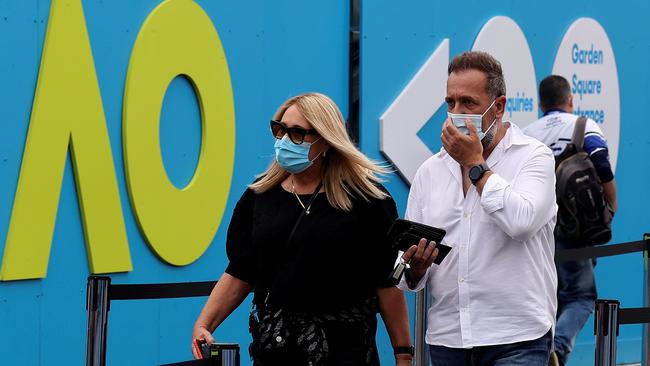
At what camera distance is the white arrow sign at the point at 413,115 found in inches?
298

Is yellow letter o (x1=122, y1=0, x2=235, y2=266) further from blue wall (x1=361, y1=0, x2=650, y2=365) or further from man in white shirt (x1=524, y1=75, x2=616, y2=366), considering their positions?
man in white shirt (x1=524, y1=75, x2=616, y2=366)

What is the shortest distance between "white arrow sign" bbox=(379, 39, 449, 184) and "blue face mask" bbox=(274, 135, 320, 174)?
11.1 ft

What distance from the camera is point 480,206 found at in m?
3.98

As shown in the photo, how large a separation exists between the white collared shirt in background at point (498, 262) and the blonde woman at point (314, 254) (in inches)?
7.4

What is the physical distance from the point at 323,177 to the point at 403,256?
17.5 inches

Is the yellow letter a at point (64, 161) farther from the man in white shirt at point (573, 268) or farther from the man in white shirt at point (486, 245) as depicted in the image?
the man in white shirt at point (573, 268)

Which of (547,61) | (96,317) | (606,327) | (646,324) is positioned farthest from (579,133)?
(96,317)

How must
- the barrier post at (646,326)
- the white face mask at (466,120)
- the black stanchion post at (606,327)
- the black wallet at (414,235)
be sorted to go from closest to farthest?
1. the black wallet at (414,235)
2. the white face mask at (466,120)
3. the black stanchion post at (606,327)
4. the barrier post at (646,326)

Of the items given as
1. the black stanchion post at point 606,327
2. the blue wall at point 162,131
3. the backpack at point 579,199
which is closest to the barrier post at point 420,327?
the black stanchion post at point 606,327

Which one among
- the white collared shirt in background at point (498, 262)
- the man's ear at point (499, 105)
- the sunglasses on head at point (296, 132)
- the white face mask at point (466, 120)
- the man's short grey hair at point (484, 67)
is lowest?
the white collared shirt in background at point (498, 262)

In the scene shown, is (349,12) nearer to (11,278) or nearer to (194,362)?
(11,278)

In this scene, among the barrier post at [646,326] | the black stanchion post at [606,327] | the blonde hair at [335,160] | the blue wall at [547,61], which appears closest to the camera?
the blonde hair at [335,160]

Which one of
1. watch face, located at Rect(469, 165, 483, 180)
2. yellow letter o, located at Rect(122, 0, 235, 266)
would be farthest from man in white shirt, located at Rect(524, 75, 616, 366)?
watch face, located at Rect(469, 165, 483, 180)

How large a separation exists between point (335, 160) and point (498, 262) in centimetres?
67
